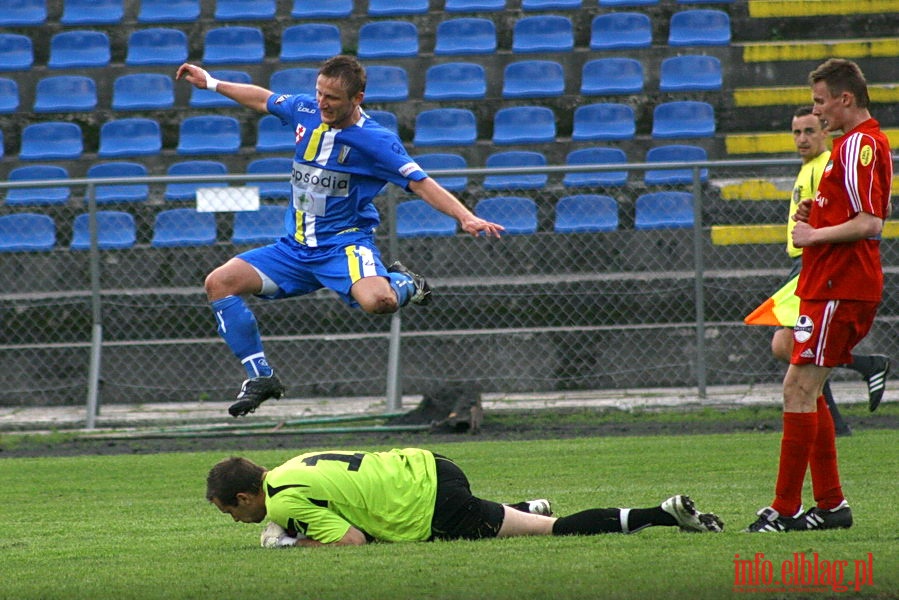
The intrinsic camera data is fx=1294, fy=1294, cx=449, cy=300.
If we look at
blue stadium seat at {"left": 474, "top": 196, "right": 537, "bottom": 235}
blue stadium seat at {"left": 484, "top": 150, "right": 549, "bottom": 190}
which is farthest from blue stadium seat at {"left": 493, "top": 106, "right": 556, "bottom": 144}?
blue stadium seat at {"left": 474, "top": 196, "right": 537, "bottom": 235}

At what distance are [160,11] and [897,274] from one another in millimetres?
10657

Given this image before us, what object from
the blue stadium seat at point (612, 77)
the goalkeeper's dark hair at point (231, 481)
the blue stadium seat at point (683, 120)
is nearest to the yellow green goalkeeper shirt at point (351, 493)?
the goalkeeper's dark hair at point (231, 481)

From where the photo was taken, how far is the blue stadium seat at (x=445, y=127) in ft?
52.9

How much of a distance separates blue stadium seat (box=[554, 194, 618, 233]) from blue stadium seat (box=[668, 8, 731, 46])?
3.87m

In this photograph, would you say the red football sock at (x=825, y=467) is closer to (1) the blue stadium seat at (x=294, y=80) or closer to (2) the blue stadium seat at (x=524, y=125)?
(2) the blue stadium seat at (x=524, y=125)

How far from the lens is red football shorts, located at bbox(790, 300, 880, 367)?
253 inches

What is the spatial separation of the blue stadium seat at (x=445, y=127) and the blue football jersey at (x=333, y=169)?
7.88m

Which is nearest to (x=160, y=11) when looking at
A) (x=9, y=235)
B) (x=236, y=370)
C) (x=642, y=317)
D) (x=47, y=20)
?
(x=47, y=20)

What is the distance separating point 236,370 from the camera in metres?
14.0

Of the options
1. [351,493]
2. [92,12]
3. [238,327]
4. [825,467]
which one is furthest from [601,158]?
[351,493]

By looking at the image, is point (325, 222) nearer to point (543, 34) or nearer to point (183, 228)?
point (183, 228)

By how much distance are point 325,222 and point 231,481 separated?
2366 millimetres

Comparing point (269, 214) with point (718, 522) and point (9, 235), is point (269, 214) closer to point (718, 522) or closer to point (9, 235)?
point (9, 235)

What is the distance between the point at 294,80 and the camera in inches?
653
